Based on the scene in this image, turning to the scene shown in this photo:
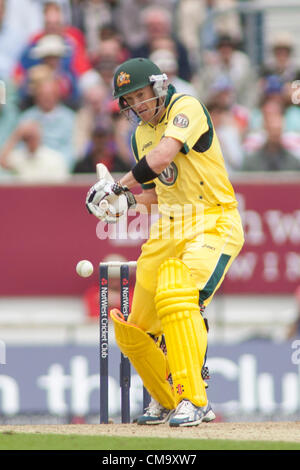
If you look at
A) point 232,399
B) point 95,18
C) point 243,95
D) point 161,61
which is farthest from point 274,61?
point 232,399

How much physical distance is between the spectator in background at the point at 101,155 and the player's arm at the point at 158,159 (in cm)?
513

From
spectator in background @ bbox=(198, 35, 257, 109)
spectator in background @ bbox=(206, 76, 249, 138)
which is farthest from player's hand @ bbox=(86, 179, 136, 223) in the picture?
spectator in background @ bbox=(198, 35, 257, 109)

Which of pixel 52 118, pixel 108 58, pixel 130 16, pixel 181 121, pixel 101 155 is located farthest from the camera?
pixel 130 16

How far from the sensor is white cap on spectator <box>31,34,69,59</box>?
39.0ft

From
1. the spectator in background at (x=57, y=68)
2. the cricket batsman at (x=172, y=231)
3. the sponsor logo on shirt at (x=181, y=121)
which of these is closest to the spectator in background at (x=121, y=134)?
the spectator in background at (x=57, y=68)

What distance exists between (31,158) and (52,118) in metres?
0.60

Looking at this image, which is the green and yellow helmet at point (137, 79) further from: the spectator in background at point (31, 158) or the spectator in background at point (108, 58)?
the spectator in background at point (108, 58)

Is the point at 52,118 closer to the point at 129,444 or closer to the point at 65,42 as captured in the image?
the point at 65,42

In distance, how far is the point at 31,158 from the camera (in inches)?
439

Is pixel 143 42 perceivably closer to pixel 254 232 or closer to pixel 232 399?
pixel 254 232

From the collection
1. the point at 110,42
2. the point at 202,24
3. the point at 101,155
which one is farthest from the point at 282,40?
the point at 101,155

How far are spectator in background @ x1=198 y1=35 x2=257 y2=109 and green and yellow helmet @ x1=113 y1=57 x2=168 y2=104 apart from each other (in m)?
6.02

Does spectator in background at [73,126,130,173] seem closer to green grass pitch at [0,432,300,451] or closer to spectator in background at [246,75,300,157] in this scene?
spectator in background at [246,75,300,157]

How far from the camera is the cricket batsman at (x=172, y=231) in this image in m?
5.89
